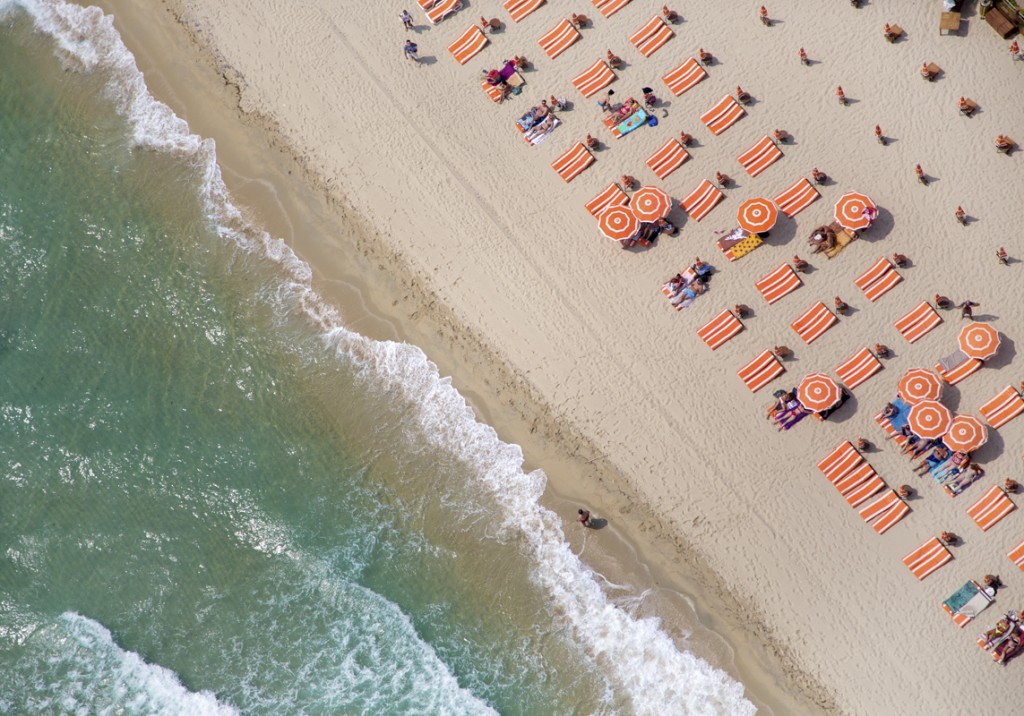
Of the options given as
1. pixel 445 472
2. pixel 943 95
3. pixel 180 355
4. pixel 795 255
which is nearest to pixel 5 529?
pixel 180 355

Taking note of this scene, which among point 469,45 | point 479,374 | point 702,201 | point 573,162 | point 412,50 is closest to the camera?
point 479,374

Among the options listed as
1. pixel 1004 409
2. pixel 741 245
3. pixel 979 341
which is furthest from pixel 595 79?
pixel 1004 409

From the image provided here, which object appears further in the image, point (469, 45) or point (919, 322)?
point (469, 45)

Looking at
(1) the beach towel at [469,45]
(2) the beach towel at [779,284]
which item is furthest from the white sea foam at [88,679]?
(1) the beach towel at [469,45]

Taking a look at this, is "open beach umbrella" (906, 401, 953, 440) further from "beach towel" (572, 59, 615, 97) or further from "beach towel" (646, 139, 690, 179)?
"beach towel" (572, 59, 615, 97)

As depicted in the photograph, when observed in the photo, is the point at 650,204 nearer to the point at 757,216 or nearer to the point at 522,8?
the point at 757,216

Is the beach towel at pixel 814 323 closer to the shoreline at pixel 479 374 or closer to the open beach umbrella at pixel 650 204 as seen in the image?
the open beach umbrella at pixel 650 204
